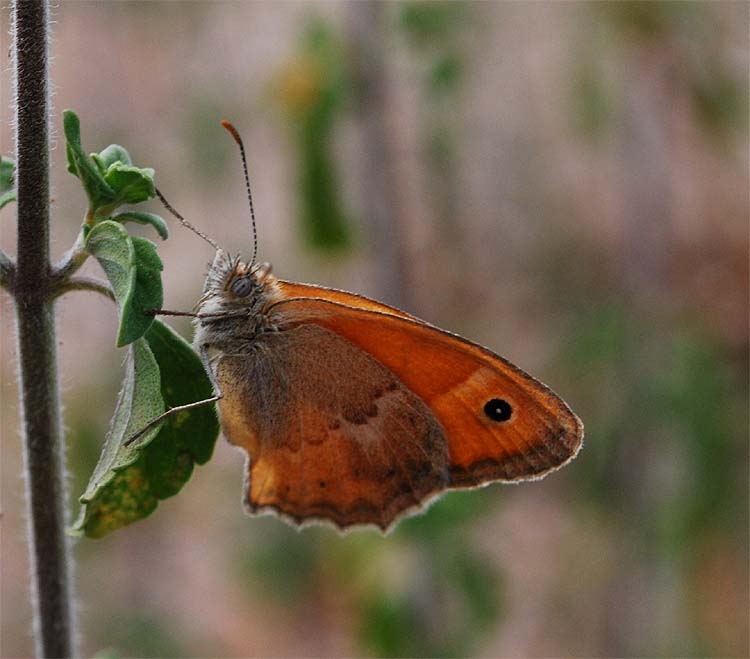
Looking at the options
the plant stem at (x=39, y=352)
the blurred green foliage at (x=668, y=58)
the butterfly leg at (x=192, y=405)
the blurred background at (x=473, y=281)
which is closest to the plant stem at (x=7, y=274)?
the plant stem at (x=39, y=352)

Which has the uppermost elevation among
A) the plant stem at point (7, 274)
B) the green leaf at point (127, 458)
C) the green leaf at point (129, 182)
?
the green leaf at point (129, 182)

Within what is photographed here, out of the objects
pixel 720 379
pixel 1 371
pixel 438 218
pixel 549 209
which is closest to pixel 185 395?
pixel 720 379

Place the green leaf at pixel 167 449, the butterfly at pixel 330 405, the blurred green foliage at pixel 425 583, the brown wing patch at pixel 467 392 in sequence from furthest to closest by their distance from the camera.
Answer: the blurred green foliage at pixel 425 583
the butterfly at pixel 330 405
the brown wing patch at pixel 467 392
the green leaf at pixel 167 449

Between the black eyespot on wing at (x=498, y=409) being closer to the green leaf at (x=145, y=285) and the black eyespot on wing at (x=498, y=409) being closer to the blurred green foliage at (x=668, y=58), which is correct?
the green leaf at (x=145, y=285)

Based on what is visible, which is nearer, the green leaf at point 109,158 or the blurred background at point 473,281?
the green leaf at point 109,158

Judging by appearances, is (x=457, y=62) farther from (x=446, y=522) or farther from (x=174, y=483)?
(x=174, y=483)

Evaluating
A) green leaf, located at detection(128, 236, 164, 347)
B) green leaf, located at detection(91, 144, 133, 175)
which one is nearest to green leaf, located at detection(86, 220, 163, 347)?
green leaf, located at detection(128, 236, 164, 347)

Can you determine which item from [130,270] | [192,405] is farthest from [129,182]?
[192,405]

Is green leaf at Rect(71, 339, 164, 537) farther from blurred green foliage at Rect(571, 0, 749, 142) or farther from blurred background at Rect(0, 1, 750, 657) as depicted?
blurred green foliage at Rect(571, 0, 749, 142)
